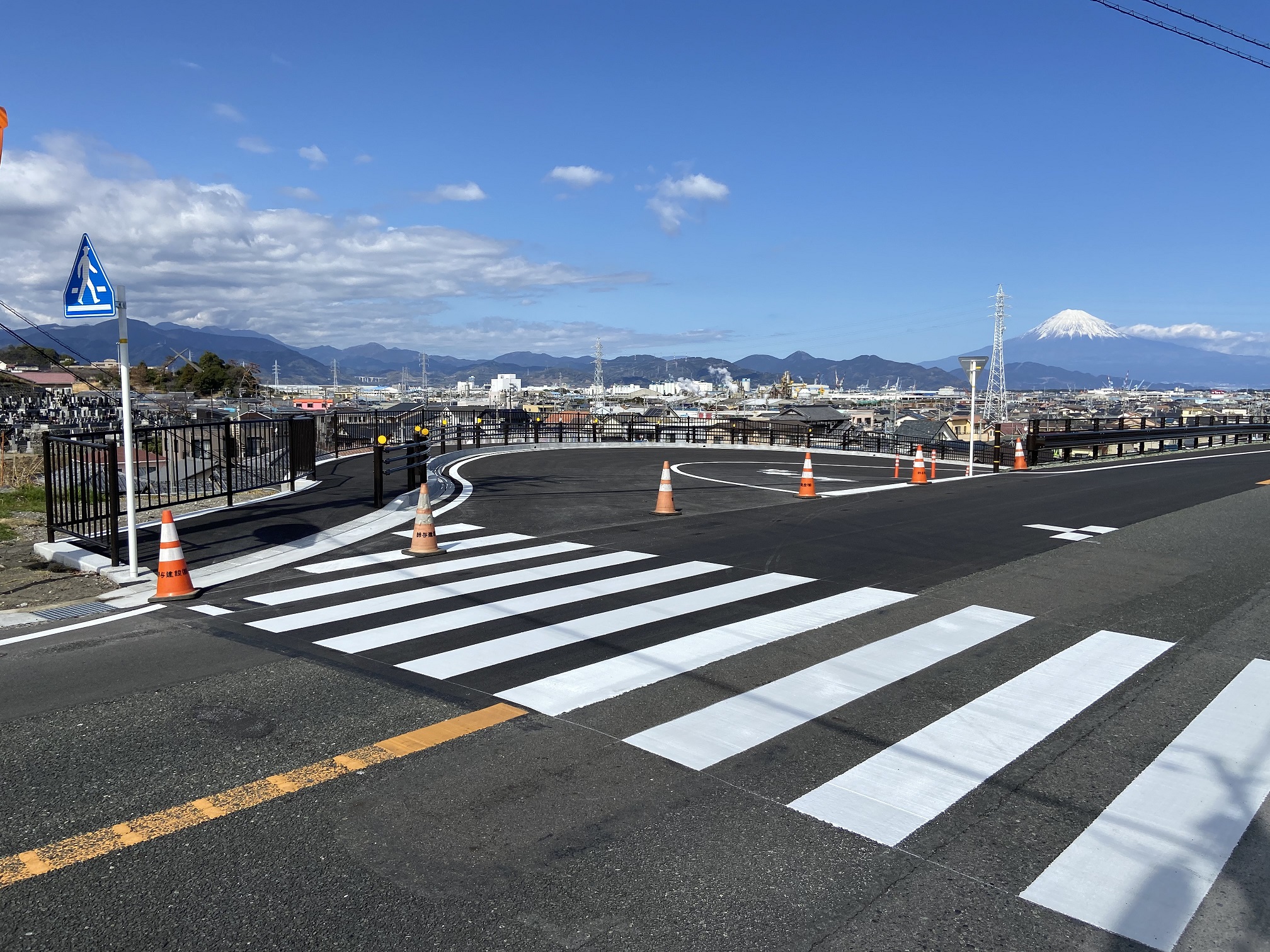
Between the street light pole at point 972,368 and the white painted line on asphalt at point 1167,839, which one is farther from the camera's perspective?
the street light pole at point 972,368

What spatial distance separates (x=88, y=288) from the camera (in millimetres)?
8773

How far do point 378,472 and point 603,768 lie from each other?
10.00 metres

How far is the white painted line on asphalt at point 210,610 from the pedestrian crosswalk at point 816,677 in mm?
114

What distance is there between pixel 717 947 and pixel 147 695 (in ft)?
14.0

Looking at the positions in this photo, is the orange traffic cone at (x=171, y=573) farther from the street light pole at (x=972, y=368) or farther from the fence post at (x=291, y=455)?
the street light pole at (x=972, y=368)

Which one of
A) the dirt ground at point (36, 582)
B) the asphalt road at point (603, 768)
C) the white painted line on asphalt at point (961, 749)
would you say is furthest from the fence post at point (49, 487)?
the white painted line on asphalt at point (961, 749)

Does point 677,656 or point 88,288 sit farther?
point 88,288

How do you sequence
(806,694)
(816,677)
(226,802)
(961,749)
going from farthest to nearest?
(816,677), (806,694), (961,749), (226,802)

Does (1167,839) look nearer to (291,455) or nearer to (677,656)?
(677,656)


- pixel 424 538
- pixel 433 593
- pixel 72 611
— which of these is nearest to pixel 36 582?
pixel 72 611

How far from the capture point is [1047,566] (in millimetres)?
10211

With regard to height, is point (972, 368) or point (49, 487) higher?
point (972, 368)

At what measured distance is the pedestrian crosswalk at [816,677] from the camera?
153 inches

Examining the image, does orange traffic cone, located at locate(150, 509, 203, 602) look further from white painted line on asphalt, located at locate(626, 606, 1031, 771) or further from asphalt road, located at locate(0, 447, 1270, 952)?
white painted line on asphalt, located at locate(626, 606, 1031, 771)
